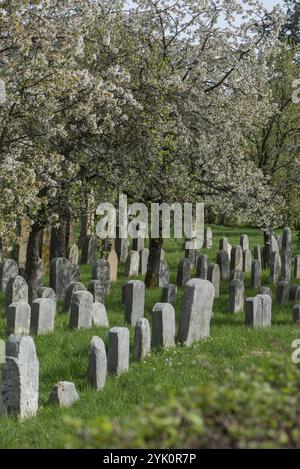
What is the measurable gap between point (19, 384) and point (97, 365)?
140 centimetres

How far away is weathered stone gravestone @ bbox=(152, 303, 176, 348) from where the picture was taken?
13.0 meters

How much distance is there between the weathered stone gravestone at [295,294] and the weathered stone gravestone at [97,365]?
848 cm

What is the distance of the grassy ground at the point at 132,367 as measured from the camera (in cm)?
939

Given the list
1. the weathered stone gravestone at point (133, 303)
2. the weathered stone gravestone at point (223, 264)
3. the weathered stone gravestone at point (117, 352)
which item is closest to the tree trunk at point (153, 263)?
the weathered stone gravestone at point (223, 264)

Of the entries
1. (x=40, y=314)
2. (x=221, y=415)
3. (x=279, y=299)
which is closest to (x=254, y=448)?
(x=221, y=415)

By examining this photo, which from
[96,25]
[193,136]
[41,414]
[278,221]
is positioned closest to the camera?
[41,414]

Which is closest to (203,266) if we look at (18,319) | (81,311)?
(81,311)

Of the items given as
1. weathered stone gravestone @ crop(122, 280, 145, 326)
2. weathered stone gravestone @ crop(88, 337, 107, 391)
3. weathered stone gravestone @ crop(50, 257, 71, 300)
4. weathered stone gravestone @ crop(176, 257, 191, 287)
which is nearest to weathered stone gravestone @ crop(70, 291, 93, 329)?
weathered stone gravestone @ crop(122, 280, 145, 326)

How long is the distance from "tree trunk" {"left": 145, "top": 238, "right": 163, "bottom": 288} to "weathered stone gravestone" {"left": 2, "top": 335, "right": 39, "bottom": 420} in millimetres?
10229

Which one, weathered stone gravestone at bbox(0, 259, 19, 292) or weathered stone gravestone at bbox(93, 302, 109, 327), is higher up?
weathered stone gravestone at bbox(0, 259, 19, 292)

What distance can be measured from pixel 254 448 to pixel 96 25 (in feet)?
47.5

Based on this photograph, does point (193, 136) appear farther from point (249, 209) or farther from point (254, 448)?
point (254, 448)

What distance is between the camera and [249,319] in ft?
50.2

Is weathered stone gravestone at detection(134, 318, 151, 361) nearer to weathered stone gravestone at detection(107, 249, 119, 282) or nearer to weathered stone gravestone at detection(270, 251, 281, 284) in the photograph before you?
weathered stone gravestone at detection(107, 249, 119, 282)
